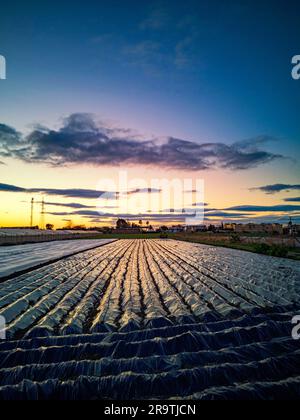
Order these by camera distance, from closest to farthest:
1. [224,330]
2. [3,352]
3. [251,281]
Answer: [3,352], [224,330], [251,281]

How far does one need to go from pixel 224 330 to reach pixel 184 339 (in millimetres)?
759

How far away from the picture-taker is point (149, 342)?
3.77 metres

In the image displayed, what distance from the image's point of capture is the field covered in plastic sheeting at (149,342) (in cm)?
285

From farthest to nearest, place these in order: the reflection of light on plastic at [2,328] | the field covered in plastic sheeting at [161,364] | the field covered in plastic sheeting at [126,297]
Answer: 1. the field covered in plastic sheeting at [126,297]
2. the reflection of light on plastic at [2,328]
3. the field covered in plastic sheeting at [161,364]

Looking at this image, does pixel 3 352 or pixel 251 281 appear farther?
pixel 251 281

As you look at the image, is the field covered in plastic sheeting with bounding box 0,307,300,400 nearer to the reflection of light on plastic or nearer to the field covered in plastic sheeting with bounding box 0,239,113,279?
the reflection of light on plastic

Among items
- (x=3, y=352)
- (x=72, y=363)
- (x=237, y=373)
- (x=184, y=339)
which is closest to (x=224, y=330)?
(x=184, y=339)

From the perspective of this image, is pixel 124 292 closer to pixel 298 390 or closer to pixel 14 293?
pixel 14 293

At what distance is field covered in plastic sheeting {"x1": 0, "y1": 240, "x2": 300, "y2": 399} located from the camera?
2.85 m

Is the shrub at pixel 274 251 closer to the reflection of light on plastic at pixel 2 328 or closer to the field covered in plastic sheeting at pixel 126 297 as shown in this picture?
the field covered in plastic sheeting at pixel 126 297

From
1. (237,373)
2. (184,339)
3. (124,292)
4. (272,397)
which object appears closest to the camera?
(272,397)

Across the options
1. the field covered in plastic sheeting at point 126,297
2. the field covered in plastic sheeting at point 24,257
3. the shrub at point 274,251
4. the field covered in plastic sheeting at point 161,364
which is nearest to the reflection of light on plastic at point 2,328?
the field covered in plastic sheeting at point 126,297

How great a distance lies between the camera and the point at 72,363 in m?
3.24

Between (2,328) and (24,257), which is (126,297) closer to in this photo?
(2,328)
